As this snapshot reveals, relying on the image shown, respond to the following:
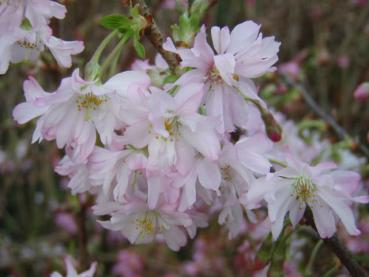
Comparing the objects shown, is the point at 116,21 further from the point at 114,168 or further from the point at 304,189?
the point at 304,189

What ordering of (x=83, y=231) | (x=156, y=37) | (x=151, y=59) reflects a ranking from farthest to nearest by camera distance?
(x=151, y=59), (x=83, y=231), (x=156, y=37)

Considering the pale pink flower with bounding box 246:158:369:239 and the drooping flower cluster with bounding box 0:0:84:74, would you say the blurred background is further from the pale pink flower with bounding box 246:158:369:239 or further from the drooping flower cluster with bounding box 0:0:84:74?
the drooping flower cluster with bounding box 0:0:84:74

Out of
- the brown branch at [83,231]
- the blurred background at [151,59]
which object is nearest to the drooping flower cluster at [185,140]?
the brown branch at [83,231]

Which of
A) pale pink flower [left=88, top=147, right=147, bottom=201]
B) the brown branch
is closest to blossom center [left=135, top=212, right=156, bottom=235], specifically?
pale pink flower [left=88, top=147, right=147, bottom=201]

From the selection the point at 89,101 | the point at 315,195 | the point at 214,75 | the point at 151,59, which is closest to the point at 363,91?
the point at 315,195

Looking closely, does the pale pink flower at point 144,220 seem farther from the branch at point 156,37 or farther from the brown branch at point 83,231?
the brown branch at point 83,231

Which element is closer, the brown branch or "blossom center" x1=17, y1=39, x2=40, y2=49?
"blossom center" x1=17, y1=39, x2=40, y2=49
